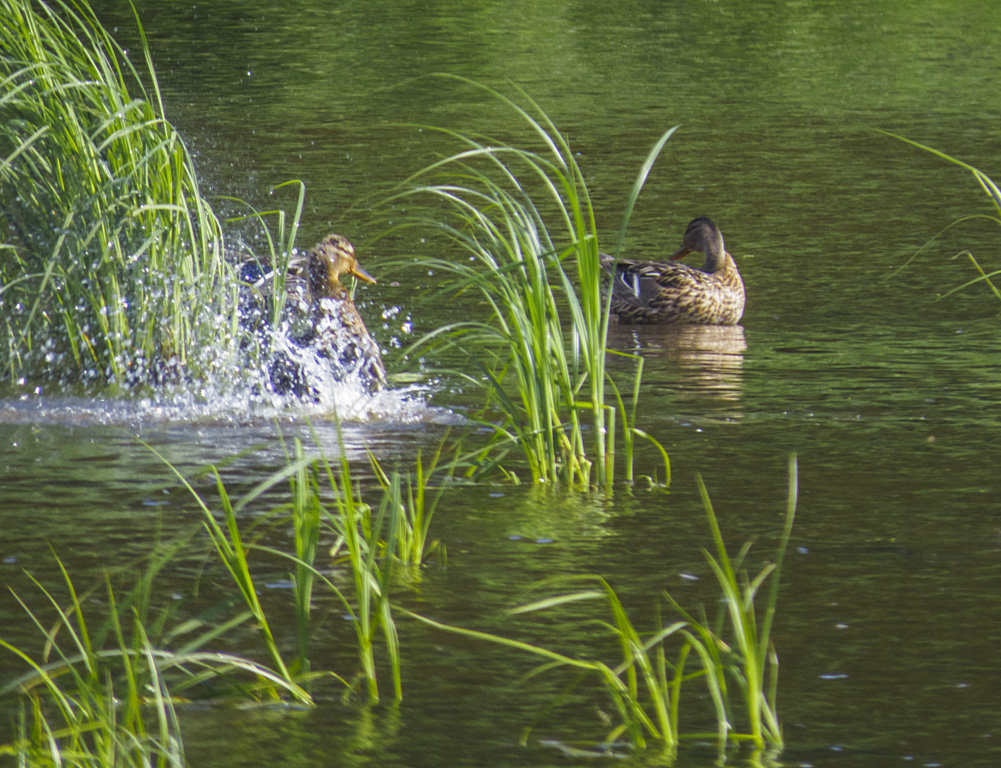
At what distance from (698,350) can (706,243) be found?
1.57 metres

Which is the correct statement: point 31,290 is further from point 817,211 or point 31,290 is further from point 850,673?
point 817,211

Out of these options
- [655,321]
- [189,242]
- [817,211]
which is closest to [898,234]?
[817,211]

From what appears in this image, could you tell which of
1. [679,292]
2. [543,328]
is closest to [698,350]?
[679,292]

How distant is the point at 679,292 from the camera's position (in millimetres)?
9680

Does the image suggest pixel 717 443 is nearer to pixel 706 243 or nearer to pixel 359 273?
pixel 359 273

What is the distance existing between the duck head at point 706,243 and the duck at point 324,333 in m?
2.48

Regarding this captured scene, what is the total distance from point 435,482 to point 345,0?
23.3 metres

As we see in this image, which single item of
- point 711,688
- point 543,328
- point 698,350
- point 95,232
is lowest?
point 698,350

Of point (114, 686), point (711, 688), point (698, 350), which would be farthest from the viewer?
point (698, 350)

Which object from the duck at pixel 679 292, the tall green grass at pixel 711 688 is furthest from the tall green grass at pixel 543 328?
the duck at pixel 679 292

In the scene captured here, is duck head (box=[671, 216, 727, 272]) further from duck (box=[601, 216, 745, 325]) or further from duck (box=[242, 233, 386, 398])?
duck (box=[242, 233, 386, 398])

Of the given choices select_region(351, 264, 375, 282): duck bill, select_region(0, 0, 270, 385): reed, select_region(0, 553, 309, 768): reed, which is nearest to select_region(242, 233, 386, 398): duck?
select_region(351, 264, 375, 282): duck bill

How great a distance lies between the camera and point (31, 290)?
22.5ft

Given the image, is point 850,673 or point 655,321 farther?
point 655,321
